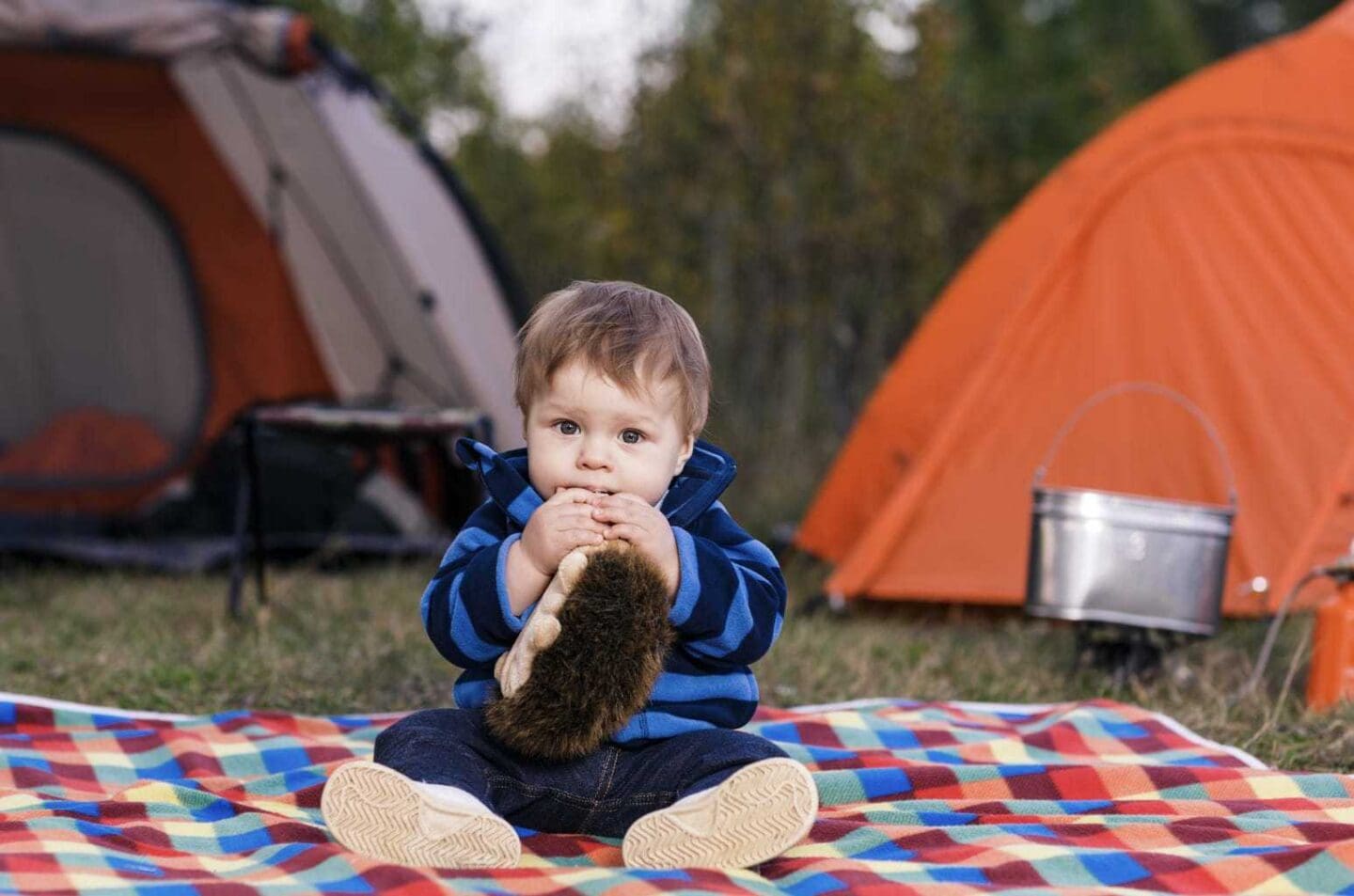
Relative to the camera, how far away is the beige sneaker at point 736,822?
1872 millimetres

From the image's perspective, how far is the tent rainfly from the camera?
5277mm

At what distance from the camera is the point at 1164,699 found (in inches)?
125

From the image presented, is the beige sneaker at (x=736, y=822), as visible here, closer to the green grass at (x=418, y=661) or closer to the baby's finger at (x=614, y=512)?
the baby's finger at (x=614, y=512)

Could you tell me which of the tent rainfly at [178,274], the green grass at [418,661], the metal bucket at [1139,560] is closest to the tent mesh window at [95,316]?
the tent rainfly at [178,274]

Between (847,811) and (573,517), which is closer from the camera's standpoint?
(573,517)

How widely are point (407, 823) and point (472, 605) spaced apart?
11.5 inches

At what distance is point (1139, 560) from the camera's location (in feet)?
10.3

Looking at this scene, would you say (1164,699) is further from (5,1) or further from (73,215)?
(73,215)

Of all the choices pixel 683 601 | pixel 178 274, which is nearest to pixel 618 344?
pixel 683 601

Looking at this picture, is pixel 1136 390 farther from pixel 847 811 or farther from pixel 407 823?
pixel 407 823

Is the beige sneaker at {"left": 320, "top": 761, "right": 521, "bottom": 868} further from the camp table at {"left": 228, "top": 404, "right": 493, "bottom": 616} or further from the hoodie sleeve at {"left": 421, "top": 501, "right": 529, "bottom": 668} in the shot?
the camp table at {"left": 228, "top": 404, "right": 493, "bottom": 616}

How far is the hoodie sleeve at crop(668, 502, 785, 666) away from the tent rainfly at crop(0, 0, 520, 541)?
3124mm

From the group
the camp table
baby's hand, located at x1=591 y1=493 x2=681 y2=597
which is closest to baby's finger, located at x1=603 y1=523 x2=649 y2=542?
baby's hand, located at x1=591 y1=493 x2=681 y2=597

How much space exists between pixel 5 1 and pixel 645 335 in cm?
296
